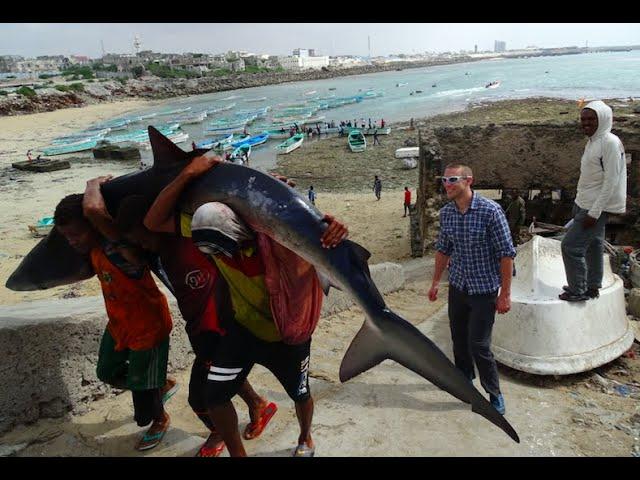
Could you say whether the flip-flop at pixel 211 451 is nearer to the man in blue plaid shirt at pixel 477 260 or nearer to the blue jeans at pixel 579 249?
the man in blue plaid shirt at pixel 477 260

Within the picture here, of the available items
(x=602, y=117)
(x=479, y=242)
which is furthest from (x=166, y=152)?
(x=602, y=117)

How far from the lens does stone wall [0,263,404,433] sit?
11.9ft

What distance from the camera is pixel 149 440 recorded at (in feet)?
11.0

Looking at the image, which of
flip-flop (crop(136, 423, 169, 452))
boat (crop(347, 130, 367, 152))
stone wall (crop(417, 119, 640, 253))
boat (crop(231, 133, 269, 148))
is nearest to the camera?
flip-flop (crop(136, 423, 169, 452))

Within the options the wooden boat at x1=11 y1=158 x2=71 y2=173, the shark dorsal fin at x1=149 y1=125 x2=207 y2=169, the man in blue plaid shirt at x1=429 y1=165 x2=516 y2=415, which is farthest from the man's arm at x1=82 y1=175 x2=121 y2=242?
the wooden boat at x1=11 y1=158 x2=71 y2=173

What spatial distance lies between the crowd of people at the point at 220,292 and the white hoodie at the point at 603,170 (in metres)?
1.36

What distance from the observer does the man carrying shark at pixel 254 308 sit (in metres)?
2.67

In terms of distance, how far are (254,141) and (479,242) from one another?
36.0 meters

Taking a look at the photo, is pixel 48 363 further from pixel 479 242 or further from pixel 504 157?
pixel 504 157

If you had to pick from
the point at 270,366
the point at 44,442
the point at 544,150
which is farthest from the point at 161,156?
the point at 544,150

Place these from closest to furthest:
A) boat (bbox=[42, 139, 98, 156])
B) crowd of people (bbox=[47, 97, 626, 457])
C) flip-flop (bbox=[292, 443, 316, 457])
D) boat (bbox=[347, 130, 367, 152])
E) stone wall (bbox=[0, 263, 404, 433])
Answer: crowd of people (bbox=[47, 97, 626, 457])
flip-flop (bbox=[292, 443, 316, 457])
stone wall (bbox=[0, 263, 404, 433])
boat (bbox=[347, 130, 367, 152])
boat (bbox=[42, 139, 98, 156])

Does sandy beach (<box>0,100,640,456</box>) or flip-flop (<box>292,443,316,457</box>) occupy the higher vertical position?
flip-flop (<box>292,443,316,457</box>)

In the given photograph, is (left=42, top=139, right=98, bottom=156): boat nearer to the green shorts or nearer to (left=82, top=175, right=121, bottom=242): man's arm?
the green shorts

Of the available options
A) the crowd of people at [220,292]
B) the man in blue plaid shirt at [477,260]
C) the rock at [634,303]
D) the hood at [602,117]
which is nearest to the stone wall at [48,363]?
the crowd of people at [220,292]
